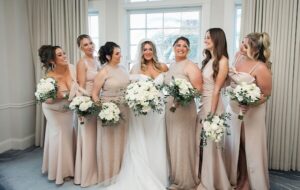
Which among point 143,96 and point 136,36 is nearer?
point 143,96

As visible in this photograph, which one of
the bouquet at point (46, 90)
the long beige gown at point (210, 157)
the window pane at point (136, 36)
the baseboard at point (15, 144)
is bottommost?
the baseboard at point (15, 144)

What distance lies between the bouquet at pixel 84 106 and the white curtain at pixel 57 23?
4.84 ft

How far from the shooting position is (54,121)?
3.47 meters

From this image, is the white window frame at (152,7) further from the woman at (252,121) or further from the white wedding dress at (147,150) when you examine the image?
the white wedding dress at (147,150)

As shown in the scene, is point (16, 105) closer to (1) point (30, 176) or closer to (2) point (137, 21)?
(1) point (30, 176)

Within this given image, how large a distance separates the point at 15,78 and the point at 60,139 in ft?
5.49

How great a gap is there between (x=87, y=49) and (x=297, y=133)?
290 centimetres

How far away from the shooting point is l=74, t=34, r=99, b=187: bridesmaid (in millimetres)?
3414

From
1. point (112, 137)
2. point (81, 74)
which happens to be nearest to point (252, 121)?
point (112, 137)

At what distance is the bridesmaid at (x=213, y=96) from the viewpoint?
118 inches

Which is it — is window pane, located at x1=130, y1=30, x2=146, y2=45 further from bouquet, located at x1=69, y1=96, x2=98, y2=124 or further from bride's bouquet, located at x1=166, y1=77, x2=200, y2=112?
bride's bouquet, located at x1=166, y1=77, x2=200, y2=112

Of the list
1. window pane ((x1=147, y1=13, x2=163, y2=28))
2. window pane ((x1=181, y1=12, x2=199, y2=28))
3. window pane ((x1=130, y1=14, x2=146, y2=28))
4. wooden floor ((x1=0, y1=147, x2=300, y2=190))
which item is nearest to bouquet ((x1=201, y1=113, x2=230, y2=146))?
wooden floor ((x1=0, y1=147, x2=300, y2=190))

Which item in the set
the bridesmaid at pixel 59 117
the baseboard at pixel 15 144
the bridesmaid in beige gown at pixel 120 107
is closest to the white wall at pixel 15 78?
the baseboard at pixel 15 144

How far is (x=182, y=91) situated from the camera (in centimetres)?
288
